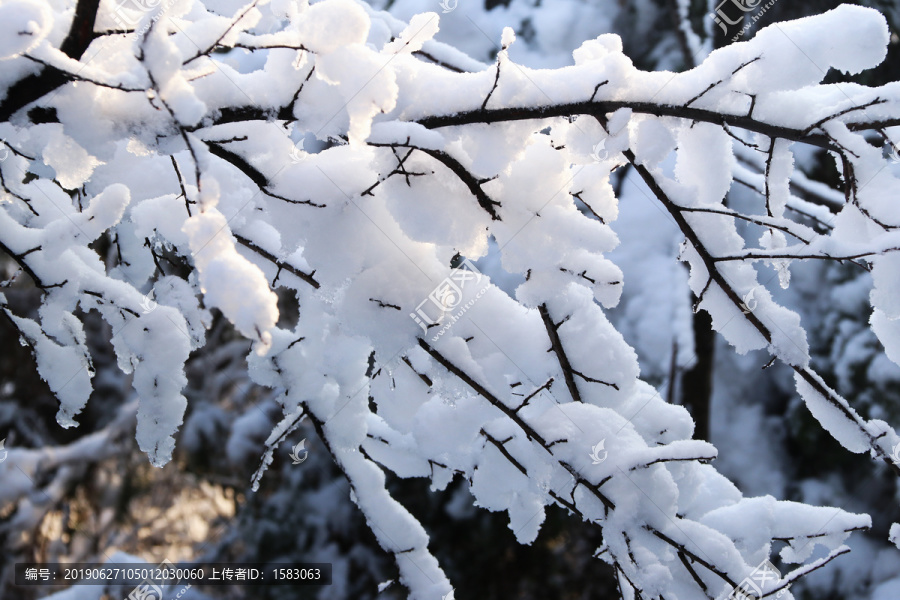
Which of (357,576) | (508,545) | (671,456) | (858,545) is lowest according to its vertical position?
(357,576)

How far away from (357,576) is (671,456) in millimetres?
3881

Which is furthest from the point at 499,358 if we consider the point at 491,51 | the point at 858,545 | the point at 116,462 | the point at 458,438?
the point at 116,462

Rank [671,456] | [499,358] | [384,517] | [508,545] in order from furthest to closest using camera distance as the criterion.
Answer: [508,545] < [384,517] < [499,358] < [671,456]

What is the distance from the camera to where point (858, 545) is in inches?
123

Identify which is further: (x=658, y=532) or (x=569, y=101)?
(x=658, y=532)

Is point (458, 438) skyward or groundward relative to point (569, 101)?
groundward

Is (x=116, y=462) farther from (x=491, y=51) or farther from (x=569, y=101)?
(x=569, y=101)
